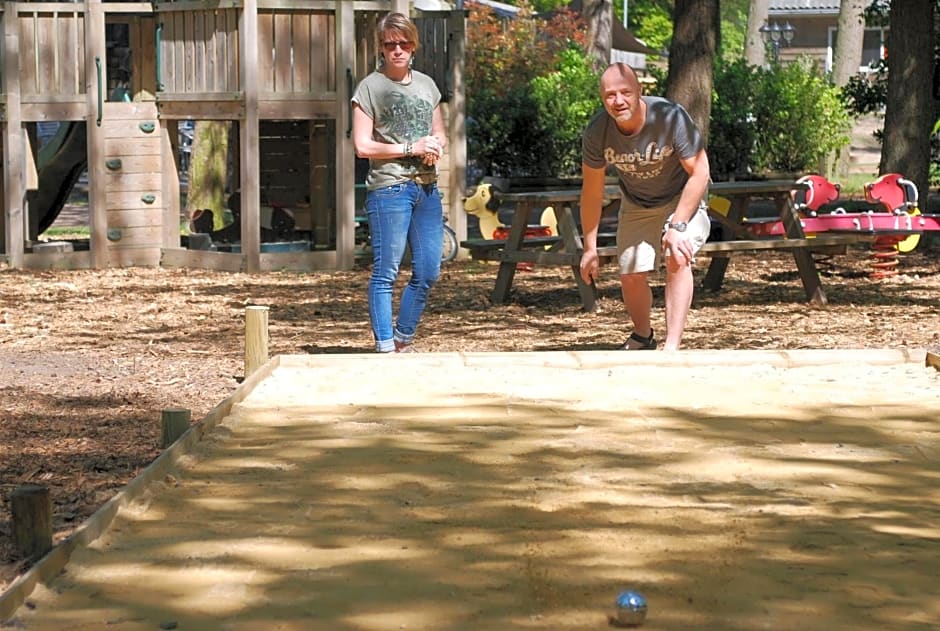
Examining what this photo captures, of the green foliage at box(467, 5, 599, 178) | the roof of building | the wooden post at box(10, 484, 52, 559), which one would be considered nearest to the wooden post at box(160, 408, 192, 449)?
the wooden post at box(10, 484, 52, 559)

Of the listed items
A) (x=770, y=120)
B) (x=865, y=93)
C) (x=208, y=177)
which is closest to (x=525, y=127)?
(x=770, y=120)

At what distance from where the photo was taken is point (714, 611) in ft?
12.0

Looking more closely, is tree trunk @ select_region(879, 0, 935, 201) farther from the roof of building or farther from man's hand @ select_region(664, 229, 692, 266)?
the roof of building

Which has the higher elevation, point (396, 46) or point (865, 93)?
point (396, 46)

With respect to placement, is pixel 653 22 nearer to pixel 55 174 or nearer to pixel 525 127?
pixel 525 127

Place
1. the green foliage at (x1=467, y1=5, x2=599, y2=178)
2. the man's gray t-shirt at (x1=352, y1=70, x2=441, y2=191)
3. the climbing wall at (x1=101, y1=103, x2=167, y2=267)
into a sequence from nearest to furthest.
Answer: the man's gray t-shirt at (x1=352, y1=70, x2=441, y2=191)
the climbing wall at (x1=101, y1=103, x2=167, y2=267)
the green foliage at (x1=467, y1=5, x2=599, y2=178)

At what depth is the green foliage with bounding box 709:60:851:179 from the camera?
71.7 feet

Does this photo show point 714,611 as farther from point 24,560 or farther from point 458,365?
point 458,365

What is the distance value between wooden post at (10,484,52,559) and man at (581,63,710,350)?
159 inches

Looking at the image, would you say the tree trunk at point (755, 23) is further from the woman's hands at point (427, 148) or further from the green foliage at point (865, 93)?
the woman's hands at point (427, 148)

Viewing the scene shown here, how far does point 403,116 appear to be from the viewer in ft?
25.3

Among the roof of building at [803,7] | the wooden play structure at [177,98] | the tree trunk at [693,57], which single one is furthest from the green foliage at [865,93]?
the roof of building at [803,7]

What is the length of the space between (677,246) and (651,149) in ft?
1.60

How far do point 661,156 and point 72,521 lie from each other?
12.2ft
